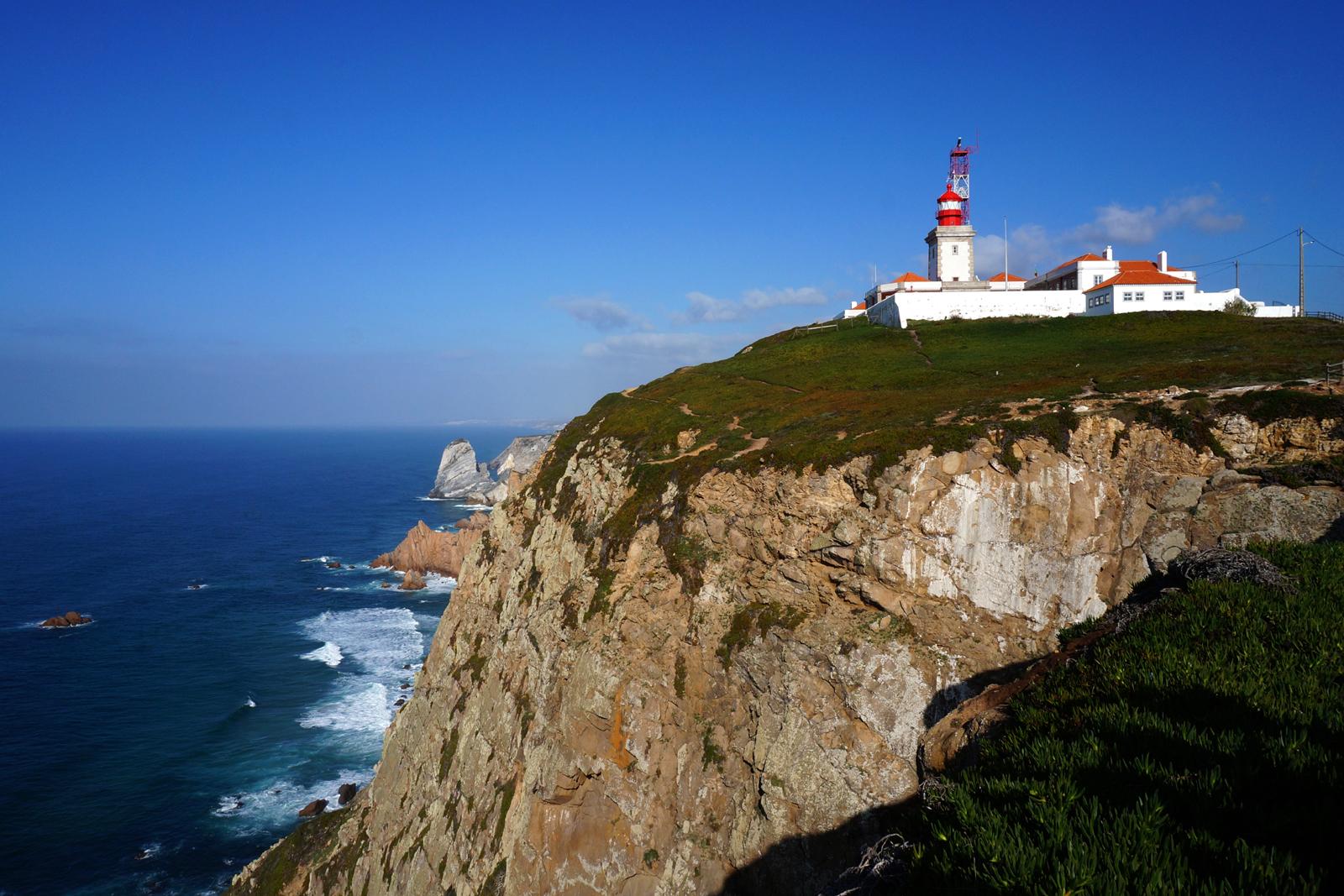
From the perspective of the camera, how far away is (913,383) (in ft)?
128

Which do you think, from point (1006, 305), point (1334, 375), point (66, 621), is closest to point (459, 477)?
point (66, 621)

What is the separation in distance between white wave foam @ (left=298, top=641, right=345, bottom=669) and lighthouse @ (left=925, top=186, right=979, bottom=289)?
6299 centimetres

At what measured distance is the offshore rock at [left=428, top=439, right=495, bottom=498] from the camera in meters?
165

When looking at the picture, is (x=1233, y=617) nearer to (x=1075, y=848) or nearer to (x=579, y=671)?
(x=1075, y=848)

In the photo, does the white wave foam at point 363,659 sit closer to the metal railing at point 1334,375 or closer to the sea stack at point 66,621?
the sea stack at point 66,621

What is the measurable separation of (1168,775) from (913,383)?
32.1 meters

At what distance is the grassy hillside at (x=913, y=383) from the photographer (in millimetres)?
28078

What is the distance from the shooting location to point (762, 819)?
23.1 meters

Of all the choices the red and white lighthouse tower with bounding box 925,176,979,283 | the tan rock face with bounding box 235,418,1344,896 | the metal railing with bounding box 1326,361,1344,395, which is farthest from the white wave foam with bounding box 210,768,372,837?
the red and white lighthouse tower with bounding box 925,176,979,283

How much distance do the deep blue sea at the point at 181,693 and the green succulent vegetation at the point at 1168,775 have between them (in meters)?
43.4

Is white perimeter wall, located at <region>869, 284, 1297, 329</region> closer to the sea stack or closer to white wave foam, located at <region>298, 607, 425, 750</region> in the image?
white wave foam, located at <region>298, 607, 425, 750</region>

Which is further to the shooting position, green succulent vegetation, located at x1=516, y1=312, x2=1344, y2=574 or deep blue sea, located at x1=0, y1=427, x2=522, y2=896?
deep blue sea, located at x1=0, y1=427, x2=522, y2=896

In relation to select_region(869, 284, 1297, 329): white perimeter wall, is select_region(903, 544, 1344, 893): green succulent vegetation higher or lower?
lower

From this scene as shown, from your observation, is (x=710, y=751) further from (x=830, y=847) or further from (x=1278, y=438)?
(x=1278, y=438)
